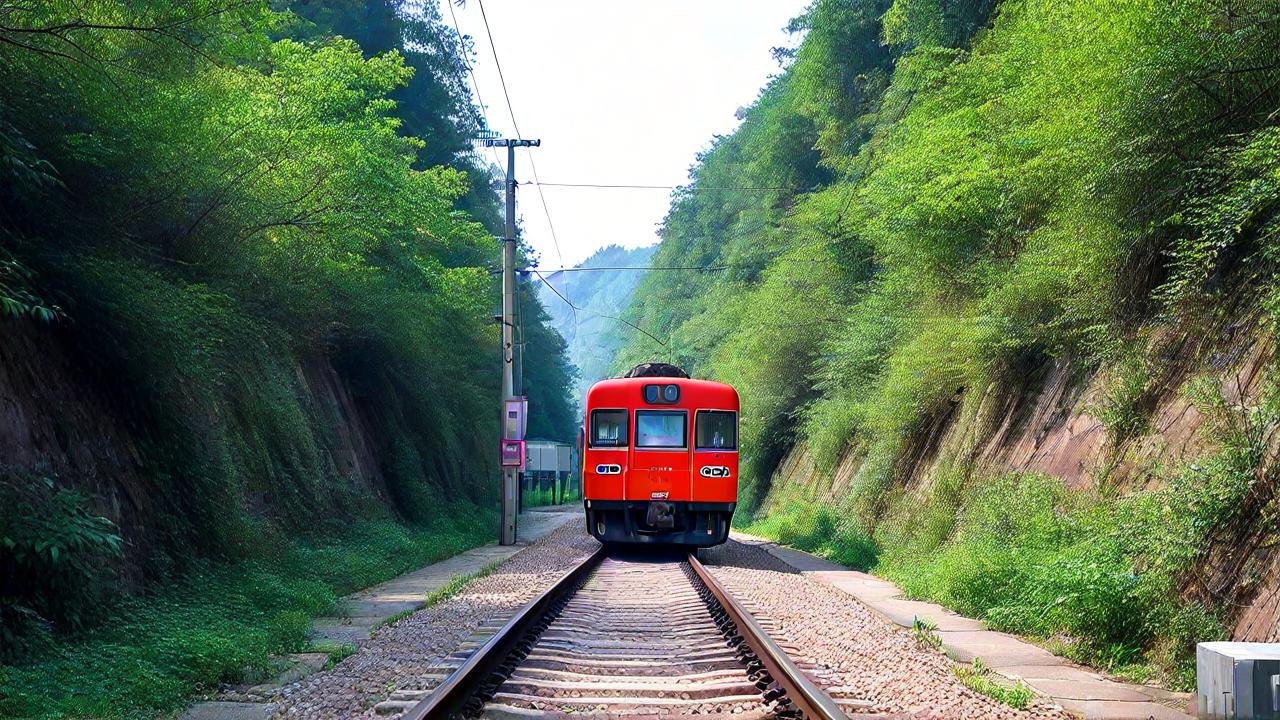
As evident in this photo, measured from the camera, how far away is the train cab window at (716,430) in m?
17.0

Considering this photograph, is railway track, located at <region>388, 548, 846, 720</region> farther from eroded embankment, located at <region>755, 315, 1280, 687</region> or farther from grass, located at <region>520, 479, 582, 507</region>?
grass, located at <region>520, 479, 582, 507</region>

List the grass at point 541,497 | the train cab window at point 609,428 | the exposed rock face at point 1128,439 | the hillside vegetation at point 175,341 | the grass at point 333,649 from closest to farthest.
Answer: the exposed rock face at point 1128,439 → the hillside vegetation at point 175,341 → the grass at point 333,649 → the train cab window at point 609,428 → the grass at point 541,497

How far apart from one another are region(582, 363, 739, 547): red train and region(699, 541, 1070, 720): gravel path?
10.3ft

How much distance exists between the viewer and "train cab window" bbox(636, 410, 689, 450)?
667 inches

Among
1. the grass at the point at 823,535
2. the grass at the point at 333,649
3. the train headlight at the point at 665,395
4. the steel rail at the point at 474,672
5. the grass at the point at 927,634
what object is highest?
the train headlight at the point at 665,395

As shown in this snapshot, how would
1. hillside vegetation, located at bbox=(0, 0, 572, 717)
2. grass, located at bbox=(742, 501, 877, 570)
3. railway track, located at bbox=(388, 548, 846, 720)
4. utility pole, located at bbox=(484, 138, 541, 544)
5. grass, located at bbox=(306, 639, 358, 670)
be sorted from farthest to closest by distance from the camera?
utility pole, located at bbox=(484, 138, 541, 544)
grass, located at bbox=(742, 501, 877, 570)
grass, located at bbox=(306, 639, 358, 670)
hillside vegetation, located at bbox=(0, 0, 572, 717)
railway track, located at bbox=(388, 548, 846, 720)

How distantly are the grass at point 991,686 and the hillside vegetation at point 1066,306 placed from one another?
0.97 metres

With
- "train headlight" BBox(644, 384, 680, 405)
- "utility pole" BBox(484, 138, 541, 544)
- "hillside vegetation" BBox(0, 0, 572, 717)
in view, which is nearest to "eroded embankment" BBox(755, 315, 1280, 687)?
"train headlight" BBox(644, 384, 680, 405)

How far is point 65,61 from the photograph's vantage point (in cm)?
898

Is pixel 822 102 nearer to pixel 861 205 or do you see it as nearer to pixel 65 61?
pixel 861 205

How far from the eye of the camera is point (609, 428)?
17172mm

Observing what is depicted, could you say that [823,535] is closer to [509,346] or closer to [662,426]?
[662,426]

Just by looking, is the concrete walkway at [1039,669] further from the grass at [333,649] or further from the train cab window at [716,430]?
the train cab window at [716,430]

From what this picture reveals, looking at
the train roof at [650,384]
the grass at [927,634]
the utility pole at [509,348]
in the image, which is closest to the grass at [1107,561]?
the grass at [927,634]
